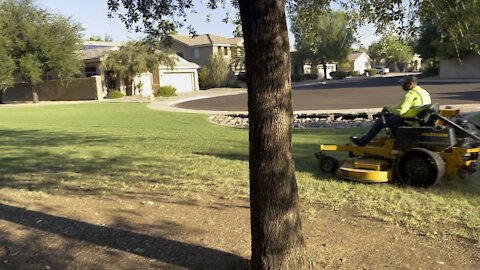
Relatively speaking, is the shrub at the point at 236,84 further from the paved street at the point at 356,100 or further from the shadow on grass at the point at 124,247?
the shadow on grass at the point at 124,247

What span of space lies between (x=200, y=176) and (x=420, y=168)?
3343 mm

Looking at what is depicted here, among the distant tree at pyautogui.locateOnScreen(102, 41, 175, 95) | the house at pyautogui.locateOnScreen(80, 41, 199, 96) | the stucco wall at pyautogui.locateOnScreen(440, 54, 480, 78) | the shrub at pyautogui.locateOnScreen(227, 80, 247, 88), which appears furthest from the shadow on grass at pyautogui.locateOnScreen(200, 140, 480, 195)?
the stucco wall at pyautogui.locateOnScreen(440, 54, 480, 78)

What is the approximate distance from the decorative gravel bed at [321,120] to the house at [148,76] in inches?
1141

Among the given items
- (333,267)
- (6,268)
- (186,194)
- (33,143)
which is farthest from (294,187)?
(33,143)

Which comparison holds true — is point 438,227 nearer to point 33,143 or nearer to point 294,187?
point 294,187

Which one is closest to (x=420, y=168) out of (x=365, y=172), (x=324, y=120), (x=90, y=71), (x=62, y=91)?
(x=365, y=172)

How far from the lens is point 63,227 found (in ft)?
17.1

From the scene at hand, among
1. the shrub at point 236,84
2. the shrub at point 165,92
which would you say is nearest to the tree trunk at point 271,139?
the shrub at point 165,92

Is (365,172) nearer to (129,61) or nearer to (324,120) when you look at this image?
(324,120)

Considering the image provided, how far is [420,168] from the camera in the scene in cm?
647

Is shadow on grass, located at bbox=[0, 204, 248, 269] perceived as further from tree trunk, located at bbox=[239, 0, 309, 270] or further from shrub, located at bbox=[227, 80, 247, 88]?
shrub, located at bbox=[227, 80, 247, 88]

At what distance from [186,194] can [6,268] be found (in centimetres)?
264

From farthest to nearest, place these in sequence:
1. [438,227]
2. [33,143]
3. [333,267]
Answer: [33,143] → [438,227] → [333,267]

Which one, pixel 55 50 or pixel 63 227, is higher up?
pixel 55 50
